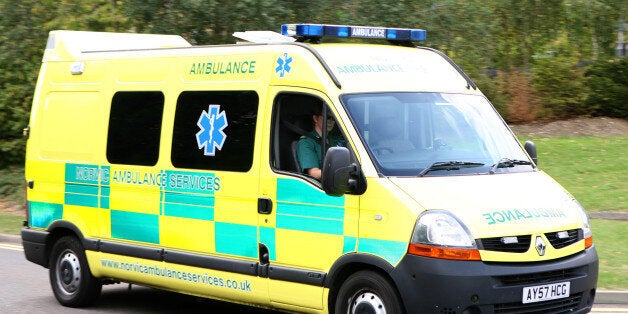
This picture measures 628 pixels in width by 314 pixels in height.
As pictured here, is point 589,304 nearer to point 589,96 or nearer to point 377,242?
point 377,242

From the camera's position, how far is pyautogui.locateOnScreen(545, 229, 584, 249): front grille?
735 centimetres

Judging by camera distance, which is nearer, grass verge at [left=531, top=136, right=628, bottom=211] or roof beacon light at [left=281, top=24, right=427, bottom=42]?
roof beacon light at [left=281, top=24, right=427, bottom=42]

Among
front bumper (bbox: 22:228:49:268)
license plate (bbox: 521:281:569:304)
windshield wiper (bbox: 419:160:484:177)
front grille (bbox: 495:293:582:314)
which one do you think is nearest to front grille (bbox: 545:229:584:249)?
license plate (bbox: 521:281:569:304)

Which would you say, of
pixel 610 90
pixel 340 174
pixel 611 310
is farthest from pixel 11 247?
pixel 610 90

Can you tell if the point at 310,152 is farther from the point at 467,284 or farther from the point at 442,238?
the point at 467,284

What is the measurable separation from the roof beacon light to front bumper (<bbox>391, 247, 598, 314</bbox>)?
6.96ft

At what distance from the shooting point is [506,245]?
7082mm

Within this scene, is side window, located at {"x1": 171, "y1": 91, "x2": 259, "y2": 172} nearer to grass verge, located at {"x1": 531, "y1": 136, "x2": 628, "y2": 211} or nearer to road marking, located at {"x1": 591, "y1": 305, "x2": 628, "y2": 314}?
road marking, located at {"x1": 591, "y1": 305, "x2": 628, "y2": 314}

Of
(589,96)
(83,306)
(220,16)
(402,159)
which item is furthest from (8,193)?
(402,159)

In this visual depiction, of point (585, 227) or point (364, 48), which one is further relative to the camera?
point (364, 48)

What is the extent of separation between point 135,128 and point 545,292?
4091 millimetres

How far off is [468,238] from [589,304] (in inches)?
52.6

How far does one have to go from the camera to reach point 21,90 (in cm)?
2153

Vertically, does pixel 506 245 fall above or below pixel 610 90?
below
